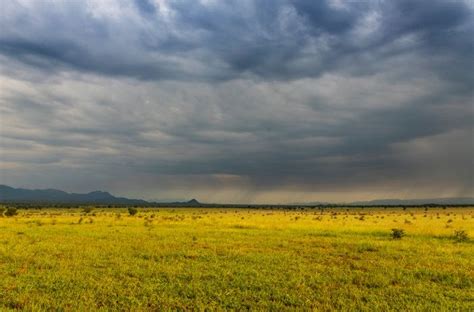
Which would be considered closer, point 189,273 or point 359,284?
point 359,284

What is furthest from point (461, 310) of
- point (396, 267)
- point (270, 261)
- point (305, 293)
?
point (270, 261)

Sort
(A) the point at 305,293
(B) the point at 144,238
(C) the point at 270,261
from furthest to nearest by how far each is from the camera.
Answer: (B) the point at 144,238 < (C) the point at 270,261 < (A) the point at 305,293

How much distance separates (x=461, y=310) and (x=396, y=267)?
7.06m

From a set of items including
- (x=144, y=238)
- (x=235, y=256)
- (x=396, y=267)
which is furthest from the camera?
(x=144, y=238)

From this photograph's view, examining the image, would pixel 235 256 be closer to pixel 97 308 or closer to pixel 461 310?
pixel 97 308

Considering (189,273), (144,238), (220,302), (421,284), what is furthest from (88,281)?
(144,238)

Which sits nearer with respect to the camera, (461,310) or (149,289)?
(461,310)

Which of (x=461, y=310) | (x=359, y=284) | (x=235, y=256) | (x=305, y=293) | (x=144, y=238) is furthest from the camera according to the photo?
(x=144, y=238)

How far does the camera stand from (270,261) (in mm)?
21391

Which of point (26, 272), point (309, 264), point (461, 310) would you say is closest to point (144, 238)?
point (26, 272)

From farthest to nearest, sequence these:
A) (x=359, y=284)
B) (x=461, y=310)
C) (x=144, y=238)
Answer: (x=144, y=238) → (x=359, y=284) → (x=461, y=310)

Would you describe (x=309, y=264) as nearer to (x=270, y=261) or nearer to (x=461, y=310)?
(x=270, y=261)

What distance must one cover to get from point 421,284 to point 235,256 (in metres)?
10.2

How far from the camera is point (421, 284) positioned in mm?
16297
